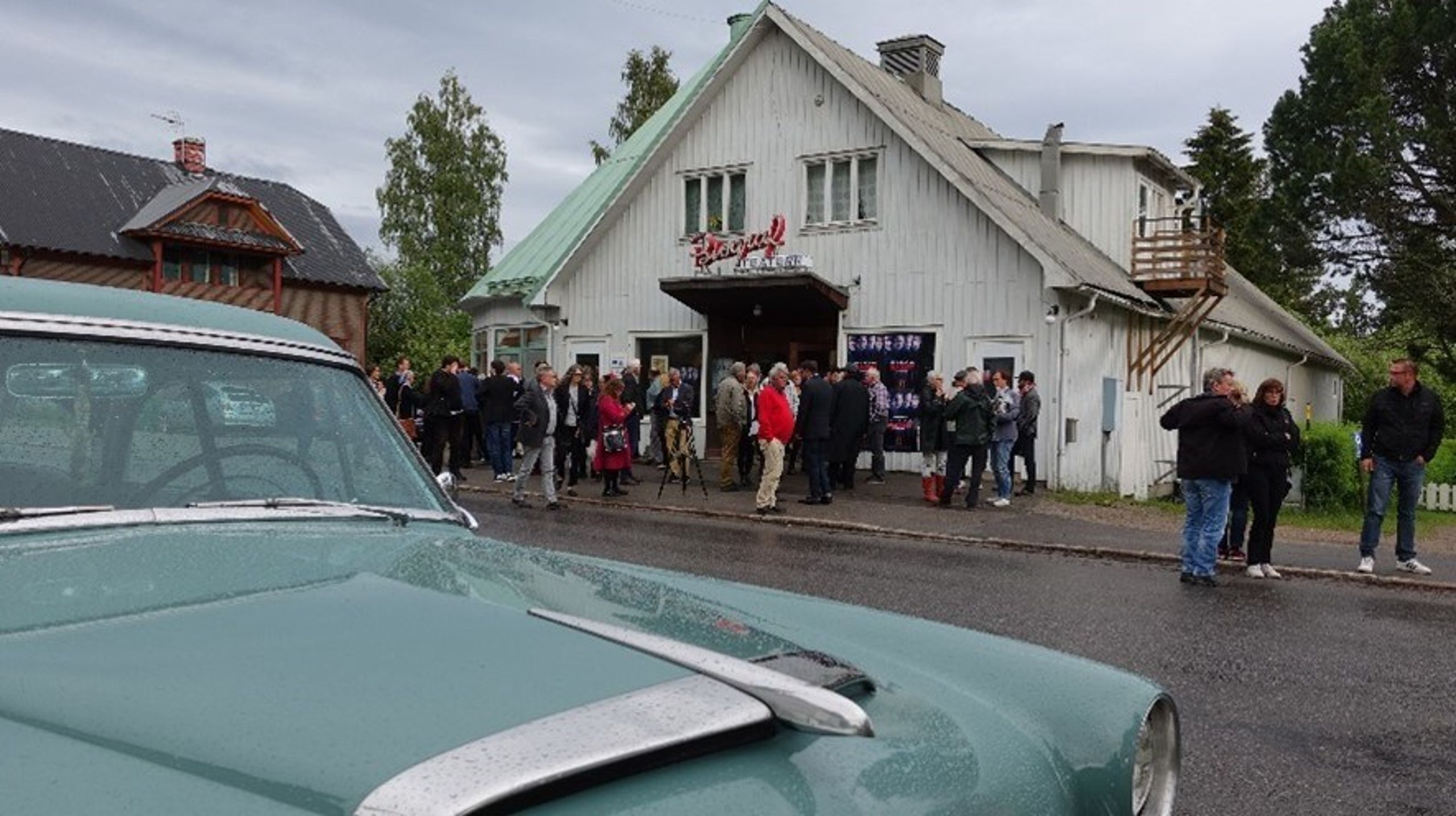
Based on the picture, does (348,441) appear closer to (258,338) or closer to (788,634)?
(258,338)

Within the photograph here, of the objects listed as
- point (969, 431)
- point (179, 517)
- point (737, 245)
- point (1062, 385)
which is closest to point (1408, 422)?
point (969, 431)

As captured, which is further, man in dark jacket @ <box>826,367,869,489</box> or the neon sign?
the neon sign

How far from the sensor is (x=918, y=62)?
25.7 meters

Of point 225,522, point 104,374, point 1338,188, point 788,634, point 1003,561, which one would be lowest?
point 1003,561

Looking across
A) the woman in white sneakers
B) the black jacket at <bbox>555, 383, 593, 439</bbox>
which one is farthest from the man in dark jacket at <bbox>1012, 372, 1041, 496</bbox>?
the black jacket at <bbox>555, 383, 593, 439</bbox>

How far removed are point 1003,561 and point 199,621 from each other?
10.5m

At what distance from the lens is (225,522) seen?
8.20 feet

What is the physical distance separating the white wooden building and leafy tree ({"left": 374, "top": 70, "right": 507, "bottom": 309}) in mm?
27787

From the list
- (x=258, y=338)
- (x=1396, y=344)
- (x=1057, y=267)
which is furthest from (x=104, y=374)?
(x=1396, y=344)

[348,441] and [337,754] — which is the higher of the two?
[348,441]

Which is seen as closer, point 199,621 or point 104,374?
point 199,621

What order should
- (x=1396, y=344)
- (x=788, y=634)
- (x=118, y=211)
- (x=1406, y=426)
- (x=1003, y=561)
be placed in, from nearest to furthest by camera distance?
1. (x=788, y=634)
2. (x=1406, y=426)
3. (x=1003, y=561)
4. (x=118, y=211)
5. (x=1396, y=344)

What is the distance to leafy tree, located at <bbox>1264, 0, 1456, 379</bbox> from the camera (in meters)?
27.1

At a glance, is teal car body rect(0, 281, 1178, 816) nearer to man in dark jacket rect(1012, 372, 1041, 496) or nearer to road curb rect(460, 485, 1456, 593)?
road curb rect(460, 485, 1456, 593)
